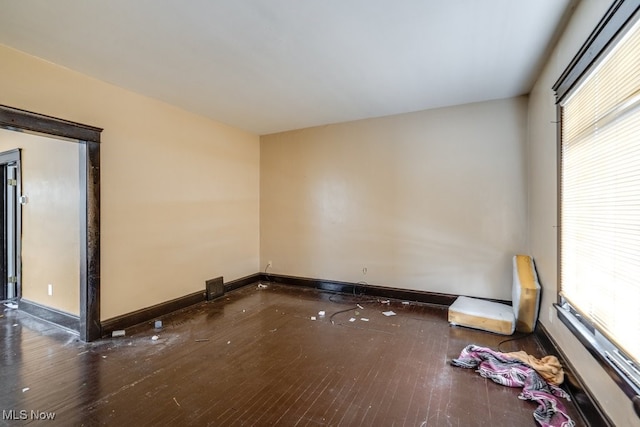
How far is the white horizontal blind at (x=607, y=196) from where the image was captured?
4.72 ft

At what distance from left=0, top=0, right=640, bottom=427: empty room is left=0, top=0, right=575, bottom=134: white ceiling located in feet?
0.08

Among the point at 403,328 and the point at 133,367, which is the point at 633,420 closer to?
the point at 403,328

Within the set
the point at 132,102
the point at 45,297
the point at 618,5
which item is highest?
the point at 132,102

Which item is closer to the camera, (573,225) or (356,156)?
(573,225)

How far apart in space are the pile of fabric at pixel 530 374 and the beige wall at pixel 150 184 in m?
3.54

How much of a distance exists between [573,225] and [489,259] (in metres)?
1.73

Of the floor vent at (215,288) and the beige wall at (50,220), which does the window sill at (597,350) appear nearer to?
the floor vent at (215,288)

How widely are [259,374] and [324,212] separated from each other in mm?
2941

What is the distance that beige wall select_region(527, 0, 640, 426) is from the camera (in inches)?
65.6

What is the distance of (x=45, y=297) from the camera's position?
11.9 ft

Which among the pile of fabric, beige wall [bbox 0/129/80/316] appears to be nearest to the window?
the pile of fabric

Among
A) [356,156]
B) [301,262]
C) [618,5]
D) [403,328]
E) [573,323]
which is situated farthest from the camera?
[301,262]

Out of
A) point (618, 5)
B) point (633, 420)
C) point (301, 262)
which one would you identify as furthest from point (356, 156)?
point (633, 420)

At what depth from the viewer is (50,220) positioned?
11.7 feet
